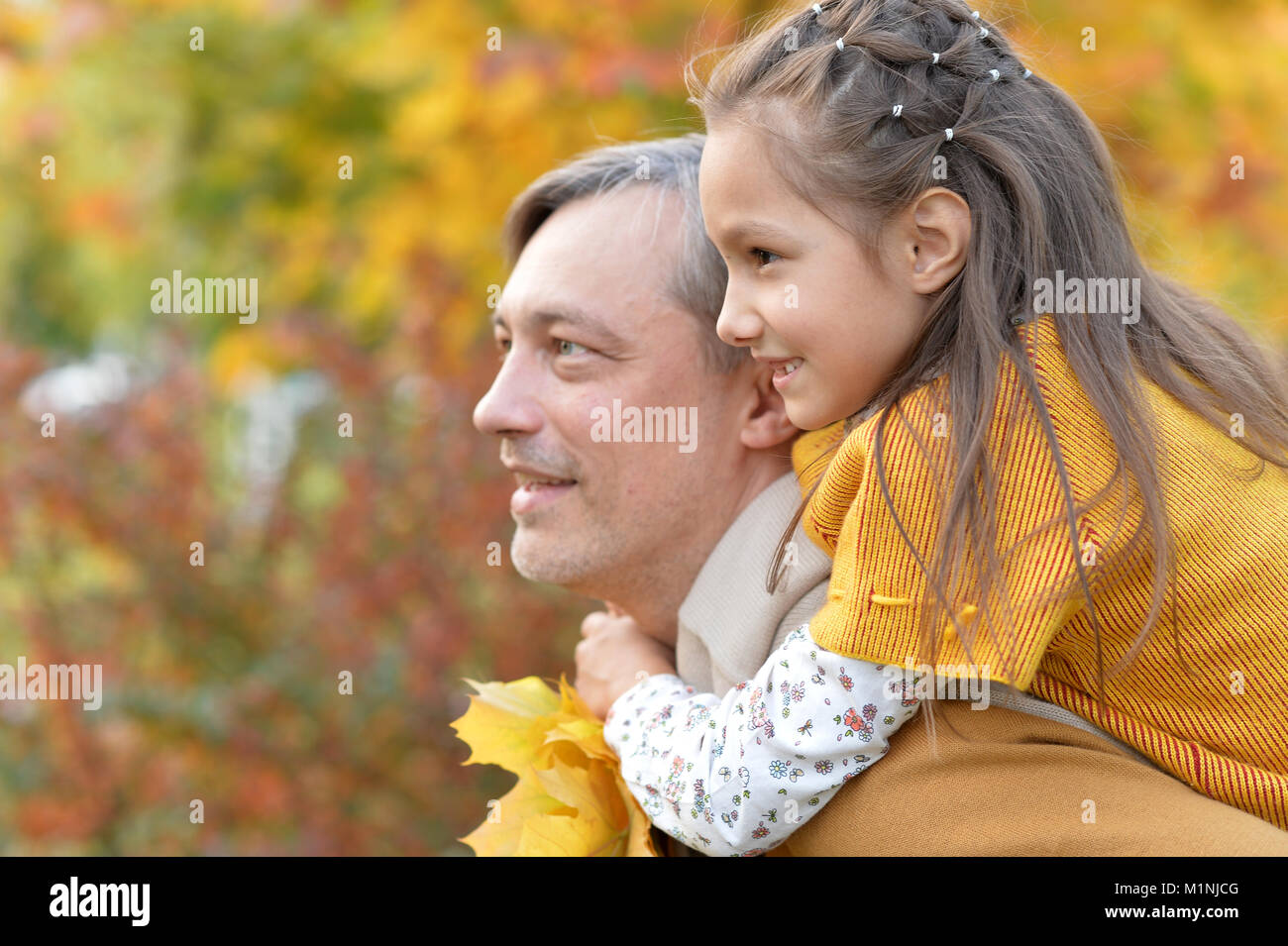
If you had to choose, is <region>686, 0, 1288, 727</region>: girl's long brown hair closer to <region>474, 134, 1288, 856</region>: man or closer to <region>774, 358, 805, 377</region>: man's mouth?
<region>774, 358, 805, 377</region>: man's mouth

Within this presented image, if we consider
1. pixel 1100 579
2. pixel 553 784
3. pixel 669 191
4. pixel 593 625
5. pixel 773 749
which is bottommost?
pixel 553 784

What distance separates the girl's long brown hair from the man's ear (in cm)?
36

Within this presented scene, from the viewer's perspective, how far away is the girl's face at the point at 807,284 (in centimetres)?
183

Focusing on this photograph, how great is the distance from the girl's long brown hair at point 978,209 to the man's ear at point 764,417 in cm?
36

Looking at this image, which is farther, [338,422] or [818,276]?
[338,422]

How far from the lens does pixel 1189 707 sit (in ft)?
5.85

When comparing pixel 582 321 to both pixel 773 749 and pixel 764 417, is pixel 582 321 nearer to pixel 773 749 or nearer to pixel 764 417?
pixel 764 417

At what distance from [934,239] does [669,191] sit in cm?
74

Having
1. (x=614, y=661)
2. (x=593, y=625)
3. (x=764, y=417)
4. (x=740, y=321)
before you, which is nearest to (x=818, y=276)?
(x=740, y=321)

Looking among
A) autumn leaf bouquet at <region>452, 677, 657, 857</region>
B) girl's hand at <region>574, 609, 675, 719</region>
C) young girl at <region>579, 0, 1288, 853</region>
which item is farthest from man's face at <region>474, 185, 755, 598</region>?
young girl at <region>579, 0, 1288, 853</region>

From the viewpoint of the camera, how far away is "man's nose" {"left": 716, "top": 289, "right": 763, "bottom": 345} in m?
1.92

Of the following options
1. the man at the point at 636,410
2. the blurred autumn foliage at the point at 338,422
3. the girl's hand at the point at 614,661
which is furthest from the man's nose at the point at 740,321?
the blurred autumn foliage at the point at 338,422

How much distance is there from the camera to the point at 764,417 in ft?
7.73

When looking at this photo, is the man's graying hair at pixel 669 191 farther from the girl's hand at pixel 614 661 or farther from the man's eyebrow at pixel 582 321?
the girl's hand at pixel 614 661
